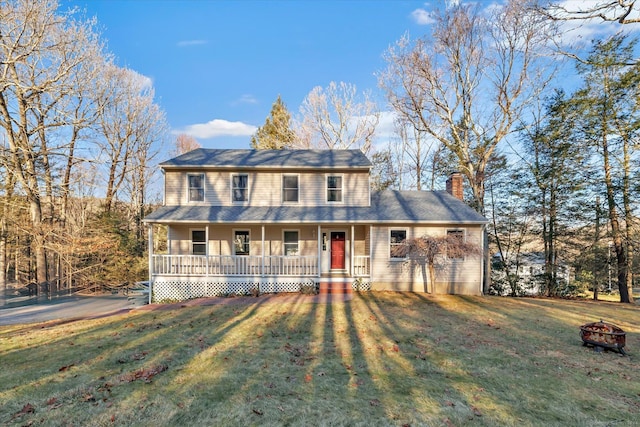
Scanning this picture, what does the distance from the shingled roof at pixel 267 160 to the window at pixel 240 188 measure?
0.61 meters

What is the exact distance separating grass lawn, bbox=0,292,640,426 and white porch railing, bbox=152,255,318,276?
3753 mm

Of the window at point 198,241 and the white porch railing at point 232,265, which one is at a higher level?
the window at point 198,241

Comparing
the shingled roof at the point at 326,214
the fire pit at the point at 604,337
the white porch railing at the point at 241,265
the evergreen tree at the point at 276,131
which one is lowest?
the fire pit at the point at 604,337

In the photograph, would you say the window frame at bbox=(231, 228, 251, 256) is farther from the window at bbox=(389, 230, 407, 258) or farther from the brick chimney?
the brick chimney

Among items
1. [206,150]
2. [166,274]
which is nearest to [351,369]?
[166,274]

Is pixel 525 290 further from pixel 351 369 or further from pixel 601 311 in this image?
pixel 351 369

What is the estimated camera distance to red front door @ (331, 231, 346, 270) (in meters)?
14.4

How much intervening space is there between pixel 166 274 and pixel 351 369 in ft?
33.8

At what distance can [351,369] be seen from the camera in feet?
17.5

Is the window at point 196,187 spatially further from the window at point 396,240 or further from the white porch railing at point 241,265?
the window at point 396,240

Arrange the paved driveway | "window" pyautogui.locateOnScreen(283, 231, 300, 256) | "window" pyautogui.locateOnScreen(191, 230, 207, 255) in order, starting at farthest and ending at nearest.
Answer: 1. "window" pyautogui.locateOnScreen(283, 231, 300, 256)
2. "window" pyautogui.locateOnScreen(191, 230, 207, 255)
3. the paved driveway

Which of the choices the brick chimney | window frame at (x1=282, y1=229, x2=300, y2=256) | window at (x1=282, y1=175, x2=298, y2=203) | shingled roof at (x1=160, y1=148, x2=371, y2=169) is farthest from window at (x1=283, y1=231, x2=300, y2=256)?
the brick chimney

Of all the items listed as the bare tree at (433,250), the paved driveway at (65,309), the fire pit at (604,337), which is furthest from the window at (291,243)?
the fire pit at (604,337)

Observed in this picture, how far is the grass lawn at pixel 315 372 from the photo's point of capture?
3.86 m
